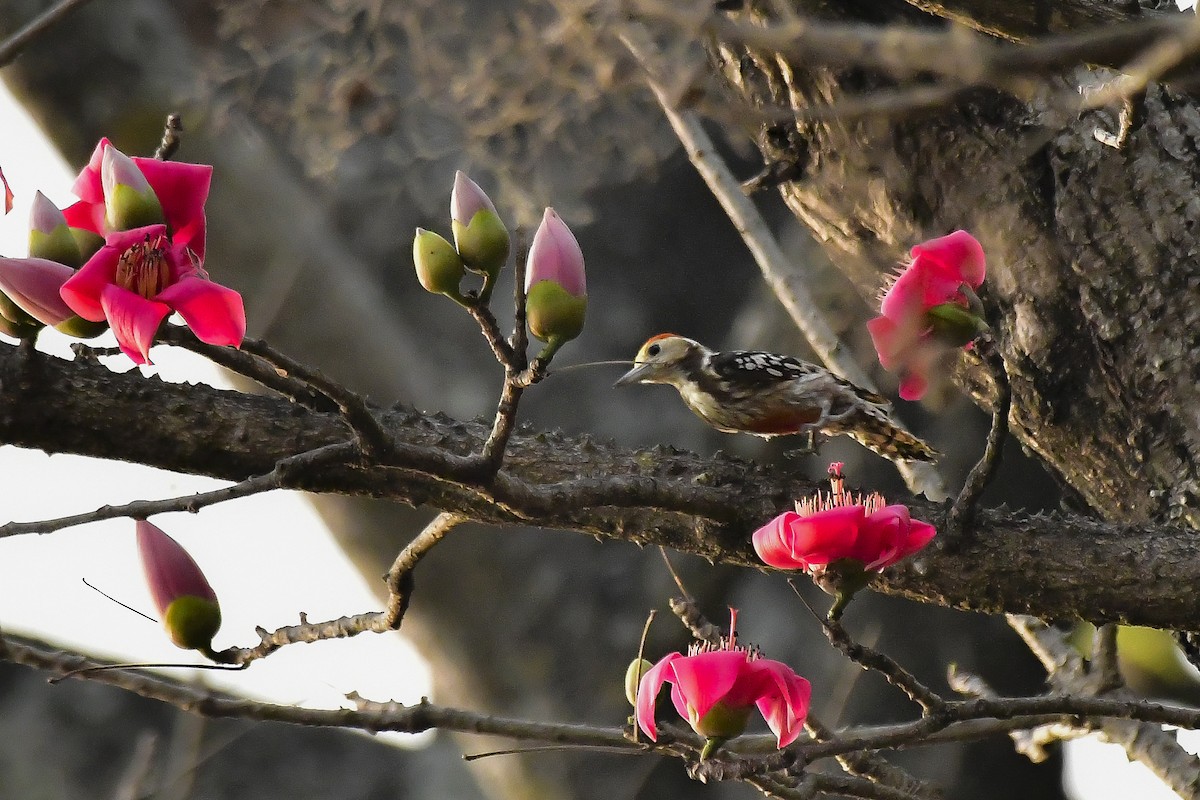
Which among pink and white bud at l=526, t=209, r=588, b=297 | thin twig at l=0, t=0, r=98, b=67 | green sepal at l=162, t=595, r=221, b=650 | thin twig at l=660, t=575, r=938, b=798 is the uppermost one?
thin twig at l=0, t=0, r=98, b=67

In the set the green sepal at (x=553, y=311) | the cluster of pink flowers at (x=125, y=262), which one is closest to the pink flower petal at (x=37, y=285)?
the cluster of pink flowers at (x=125, y=262)

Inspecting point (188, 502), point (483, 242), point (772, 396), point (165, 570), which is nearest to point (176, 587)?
point (165, 570)

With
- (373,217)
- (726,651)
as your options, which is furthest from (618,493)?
(373,217)

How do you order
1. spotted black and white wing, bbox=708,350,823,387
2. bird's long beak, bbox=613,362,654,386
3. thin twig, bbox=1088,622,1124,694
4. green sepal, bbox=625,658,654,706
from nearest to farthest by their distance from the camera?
green sepal, bbox=625,658,654,706 → thin twig, bbox=1088,622,1124,694 → spotted black and white wing, bbox=708,350,823,387 → bird's long beak, bbox=613,362,654,386

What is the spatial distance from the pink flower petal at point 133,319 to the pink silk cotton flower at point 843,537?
0.53 m

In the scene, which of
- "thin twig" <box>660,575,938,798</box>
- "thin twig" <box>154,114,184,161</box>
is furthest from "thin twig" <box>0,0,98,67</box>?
"thin twig" <box>660,575,938,798</box>

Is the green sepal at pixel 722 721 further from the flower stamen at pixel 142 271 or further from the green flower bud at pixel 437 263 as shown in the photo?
the flower stamen at pixel 142 271

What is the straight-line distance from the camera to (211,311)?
86 cm

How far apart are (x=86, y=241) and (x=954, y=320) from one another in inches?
30.6

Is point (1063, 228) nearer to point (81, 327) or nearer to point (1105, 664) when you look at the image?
point (1105, 664)

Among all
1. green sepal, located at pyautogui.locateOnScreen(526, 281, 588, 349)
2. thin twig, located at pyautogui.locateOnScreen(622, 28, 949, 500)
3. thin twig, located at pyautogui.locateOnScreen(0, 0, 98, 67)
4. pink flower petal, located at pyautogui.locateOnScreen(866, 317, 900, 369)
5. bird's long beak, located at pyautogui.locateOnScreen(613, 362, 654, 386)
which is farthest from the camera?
bird's long beak, located at pyautogui.locateOnScreen(613, 362, 654, 386)

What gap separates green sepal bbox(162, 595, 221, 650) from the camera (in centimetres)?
101

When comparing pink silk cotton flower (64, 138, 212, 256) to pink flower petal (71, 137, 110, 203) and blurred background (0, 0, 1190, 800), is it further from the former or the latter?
blurred background (0, 0, 1190, 800)

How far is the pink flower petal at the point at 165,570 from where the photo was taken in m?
1.01
